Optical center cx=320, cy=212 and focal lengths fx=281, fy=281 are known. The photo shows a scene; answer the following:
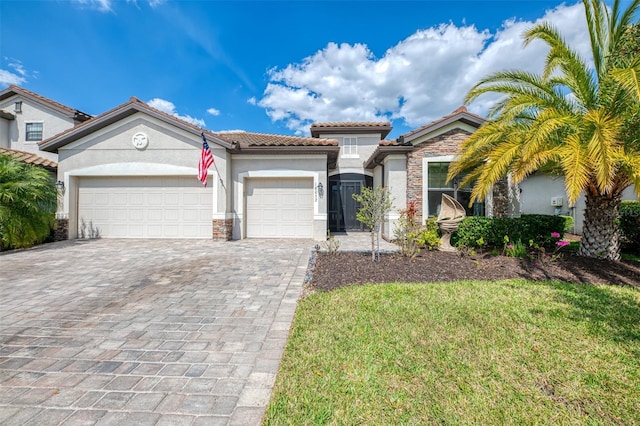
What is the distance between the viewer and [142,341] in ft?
11.0

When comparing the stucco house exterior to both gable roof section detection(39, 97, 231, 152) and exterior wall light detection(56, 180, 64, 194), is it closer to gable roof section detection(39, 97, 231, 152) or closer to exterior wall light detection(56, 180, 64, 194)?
gable roof section detection(39, 97, 231, 152)

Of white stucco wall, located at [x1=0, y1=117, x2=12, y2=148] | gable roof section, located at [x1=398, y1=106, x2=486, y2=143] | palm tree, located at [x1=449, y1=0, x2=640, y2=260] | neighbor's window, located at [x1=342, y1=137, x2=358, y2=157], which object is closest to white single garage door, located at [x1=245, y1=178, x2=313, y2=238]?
gable roof section, located at [x1=398, y1=106, x2=486, y2=143]

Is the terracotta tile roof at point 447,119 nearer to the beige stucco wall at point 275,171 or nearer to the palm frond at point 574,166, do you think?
the beige stucco wall at point 275,171

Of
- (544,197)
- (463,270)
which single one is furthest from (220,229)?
(544,197)

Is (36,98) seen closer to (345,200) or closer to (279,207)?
(279,207)

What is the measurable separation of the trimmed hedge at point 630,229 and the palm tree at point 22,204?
61.5 feet

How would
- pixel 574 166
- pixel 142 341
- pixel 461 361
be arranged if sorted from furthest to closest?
pixel 574 166 < pixel 142 341 < pixel 461 361

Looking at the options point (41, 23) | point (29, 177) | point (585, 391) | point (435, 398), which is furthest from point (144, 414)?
point (41, 23)

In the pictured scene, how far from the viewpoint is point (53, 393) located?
2.45m

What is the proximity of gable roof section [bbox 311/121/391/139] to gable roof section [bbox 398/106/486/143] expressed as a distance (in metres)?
5.69

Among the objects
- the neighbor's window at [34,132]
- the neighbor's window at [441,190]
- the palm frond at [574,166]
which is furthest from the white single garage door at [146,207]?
the palm frond at [574,166]

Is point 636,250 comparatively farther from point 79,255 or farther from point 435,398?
point 79,255

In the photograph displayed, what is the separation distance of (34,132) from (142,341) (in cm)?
1990

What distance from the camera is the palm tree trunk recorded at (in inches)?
265
